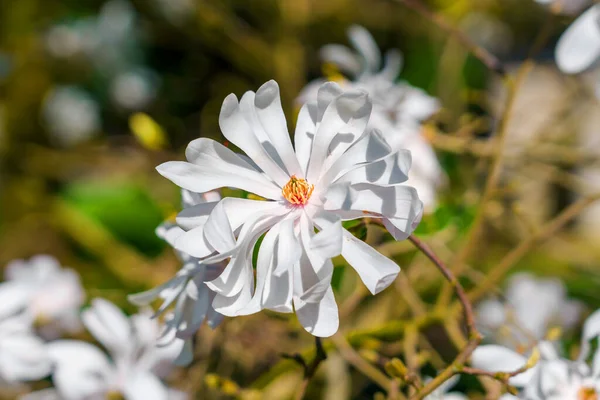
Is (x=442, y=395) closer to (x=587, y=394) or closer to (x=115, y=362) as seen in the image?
(x=587, y=394)

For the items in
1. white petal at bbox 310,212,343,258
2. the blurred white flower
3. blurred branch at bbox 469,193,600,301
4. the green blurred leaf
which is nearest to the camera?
white petal at bbox 310,212,343,258

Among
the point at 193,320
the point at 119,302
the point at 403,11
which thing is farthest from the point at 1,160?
the point at 193,320

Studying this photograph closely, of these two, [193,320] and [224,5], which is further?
[224,5]

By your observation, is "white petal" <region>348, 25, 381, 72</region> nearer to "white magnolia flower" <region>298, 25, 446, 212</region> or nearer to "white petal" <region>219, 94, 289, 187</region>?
"white magnolia flower" <region>298, 25, 446, 212</region>

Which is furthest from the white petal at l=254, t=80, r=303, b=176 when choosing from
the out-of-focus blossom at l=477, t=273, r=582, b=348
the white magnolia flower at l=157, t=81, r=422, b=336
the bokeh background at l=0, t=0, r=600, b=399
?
the out-of-focus blossom at l=477, t=273, r=582, b=348

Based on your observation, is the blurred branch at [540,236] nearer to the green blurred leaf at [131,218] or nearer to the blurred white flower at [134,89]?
the green blurred leaf at [131,218]

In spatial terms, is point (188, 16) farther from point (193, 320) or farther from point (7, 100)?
point (193, 320)

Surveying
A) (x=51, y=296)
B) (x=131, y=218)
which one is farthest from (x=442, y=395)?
(x=131, y=218)
